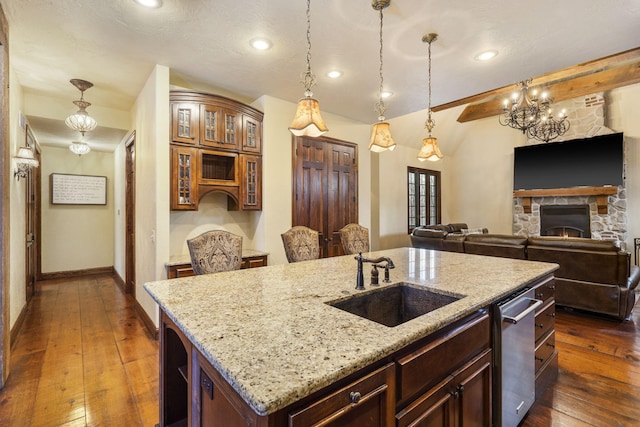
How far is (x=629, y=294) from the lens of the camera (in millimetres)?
3246

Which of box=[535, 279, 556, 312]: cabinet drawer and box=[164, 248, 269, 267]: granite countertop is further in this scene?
box=[164, 248, 269, 267]: granite countertop

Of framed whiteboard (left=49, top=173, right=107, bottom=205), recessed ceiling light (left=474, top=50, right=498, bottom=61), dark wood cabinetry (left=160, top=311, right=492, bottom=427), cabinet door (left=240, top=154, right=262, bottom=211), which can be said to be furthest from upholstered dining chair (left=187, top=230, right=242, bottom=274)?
framed whiteboard (left=49, top=173, right=107, bottom=205)

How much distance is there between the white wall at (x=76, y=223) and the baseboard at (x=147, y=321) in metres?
2.97

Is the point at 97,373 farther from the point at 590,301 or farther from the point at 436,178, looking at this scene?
the point at 436,178

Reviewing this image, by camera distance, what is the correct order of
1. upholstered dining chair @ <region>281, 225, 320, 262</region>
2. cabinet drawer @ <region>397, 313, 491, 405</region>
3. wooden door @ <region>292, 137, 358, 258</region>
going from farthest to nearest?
wooden door @ <region>292, 137, 358, 258</region> < upholstered dining chair @ <region>281, 225, 320, 262</region> < cabinet drawer @ <region>397, 313, 491, 405</region>

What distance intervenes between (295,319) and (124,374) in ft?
7.07

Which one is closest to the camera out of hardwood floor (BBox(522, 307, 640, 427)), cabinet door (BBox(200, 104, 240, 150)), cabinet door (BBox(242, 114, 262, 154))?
hardwood floor (BBox(522, 307, 640, 427))

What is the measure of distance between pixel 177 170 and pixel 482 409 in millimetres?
3178

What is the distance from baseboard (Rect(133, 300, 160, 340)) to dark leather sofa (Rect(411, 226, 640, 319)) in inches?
166

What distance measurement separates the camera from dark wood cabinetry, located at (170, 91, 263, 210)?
3209mm

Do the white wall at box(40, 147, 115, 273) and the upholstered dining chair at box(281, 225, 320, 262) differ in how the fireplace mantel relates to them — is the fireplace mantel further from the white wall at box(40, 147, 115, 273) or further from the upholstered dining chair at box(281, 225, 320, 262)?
the white wall at box(40, 147, 115, 273)

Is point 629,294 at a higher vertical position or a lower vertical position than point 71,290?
higher

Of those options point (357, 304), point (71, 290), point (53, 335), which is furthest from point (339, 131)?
point (71, 290)

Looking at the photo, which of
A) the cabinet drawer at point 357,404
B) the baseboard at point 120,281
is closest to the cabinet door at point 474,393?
the cabinet drawer at point 357,404
